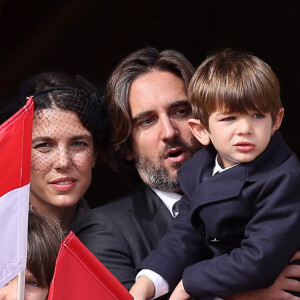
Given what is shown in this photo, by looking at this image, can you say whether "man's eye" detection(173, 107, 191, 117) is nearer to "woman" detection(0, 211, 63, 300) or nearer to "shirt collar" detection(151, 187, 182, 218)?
"shirt collar" detection(151, 187, 182, 218)

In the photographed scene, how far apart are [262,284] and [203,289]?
0.55 ft

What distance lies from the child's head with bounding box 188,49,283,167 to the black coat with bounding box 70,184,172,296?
53 cm

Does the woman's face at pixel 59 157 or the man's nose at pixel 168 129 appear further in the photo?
the woman's face at pixel 59 157

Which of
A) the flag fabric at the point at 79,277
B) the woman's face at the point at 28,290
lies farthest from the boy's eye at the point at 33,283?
the flag fabric at the point at 79,277

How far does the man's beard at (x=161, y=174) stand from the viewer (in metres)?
3.28

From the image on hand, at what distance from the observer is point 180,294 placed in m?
2.72

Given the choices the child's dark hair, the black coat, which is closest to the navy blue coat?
the child's dark hair

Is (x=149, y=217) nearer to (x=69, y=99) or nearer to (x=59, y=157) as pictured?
(x=59, y=157)

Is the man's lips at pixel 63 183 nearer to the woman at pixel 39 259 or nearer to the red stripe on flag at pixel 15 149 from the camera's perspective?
the woman at pixel 39 259

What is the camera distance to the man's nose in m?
3.28

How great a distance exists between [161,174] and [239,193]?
73cm

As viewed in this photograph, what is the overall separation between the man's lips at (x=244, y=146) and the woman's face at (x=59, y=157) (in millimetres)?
923

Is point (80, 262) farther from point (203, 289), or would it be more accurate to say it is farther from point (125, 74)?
point (125, 74)

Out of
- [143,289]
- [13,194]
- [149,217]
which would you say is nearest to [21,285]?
[13,194]
